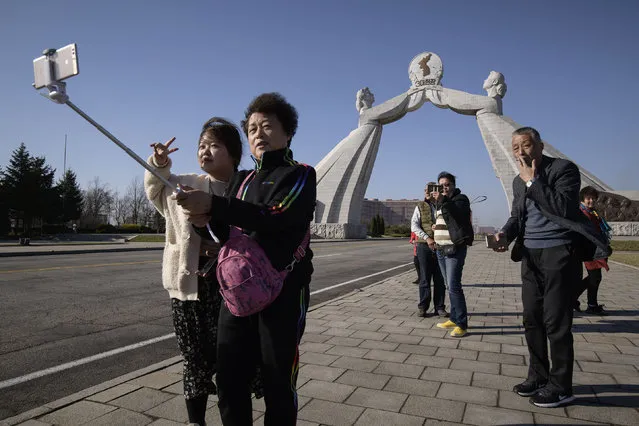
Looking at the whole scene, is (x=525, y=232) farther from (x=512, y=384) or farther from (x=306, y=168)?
(x=306, y=168)

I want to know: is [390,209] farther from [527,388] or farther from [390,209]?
[527,388]

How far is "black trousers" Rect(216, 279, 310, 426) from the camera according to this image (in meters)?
1.87

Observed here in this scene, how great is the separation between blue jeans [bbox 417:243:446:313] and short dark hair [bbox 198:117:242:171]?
435cm

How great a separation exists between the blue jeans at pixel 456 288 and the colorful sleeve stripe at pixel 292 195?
3.66 meters

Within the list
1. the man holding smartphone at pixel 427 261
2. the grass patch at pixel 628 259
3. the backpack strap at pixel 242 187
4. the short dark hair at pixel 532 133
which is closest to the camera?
the backpack strap at pixel 242 187

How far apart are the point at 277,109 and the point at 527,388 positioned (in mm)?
2781

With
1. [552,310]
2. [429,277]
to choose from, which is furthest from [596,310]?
[552,310]

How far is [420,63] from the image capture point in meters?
41.5

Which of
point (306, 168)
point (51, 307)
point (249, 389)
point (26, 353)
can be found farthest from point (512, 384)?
point (51, 307)

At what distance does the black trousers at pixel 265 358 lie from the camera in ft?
6.14

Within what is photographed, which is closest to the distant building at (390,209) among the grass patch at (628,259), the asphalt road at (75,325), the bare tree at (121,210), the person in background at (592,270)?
the bare tree at (121,210)

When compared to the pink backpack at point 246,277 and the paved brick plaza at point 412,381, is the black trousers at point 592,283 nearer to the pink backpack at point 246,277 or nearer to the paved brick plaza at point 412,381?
the paved brick plaza at point 412,381

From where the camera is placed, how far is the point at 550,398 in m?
2.95

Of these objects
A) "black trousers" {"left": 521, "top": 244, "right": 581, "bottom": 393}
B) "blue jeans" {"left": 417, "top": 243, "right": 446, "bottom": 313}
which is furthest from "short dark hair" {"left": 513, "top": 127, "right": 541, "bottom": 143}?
"blue jeans" {"left": 417, "top": 243, "right": 446, "bottom": 313}
